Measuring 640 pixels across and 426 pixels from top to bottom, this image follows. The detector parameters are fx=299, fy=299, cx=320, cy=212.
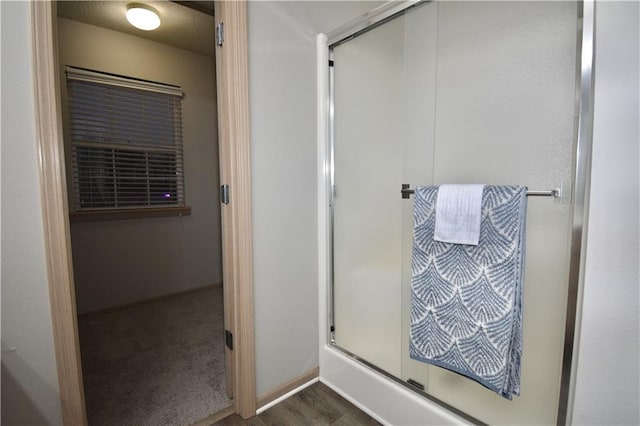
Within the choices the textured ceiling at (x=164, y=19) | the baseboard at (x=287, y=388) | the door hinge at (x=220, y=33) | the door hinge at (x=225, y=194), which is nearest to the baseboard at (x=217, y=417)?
the baseboard at (x=287, y=388)

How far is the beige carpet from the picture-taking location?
61.6 inches

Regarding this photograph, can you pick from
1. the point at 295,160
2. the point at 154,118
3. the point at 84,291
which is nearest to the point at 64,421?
the point at 295,160

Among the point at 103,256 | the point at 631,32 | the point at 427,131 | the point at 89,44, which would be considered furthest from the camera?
the point at 103,256

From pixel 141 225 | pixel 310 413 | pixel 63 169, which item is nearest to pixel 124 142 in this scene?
pixel 141 225

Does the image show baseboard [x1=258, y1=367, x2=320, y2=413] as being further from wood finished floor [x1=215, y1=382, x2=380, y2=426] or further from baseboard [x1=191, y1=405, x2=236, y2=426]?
baseboard [x1=191, y1=405, x2=236, y2=426]

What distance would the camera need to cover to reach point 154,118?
2.95 m

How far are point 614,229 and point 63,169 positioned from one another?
1774 mm

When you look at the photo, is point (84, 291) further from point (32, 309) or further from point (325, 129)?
point (325, 129)

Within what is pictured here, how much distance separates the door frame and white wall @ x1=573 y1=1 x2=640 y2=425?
130 centimetres

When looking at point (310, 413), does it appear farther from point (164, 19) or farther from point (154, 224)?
point (164, 19)

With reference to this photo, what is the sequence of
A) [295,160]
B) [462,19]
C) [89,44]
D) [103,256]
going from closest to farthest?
[462,19], [295,160], [89,44], [103,256]

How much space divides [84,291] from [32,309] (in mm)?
2048

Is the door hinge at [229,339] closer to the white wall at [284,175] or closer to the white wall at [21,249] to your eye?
the white wall at [284,175]

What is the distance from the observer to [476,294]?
3.60 ft
